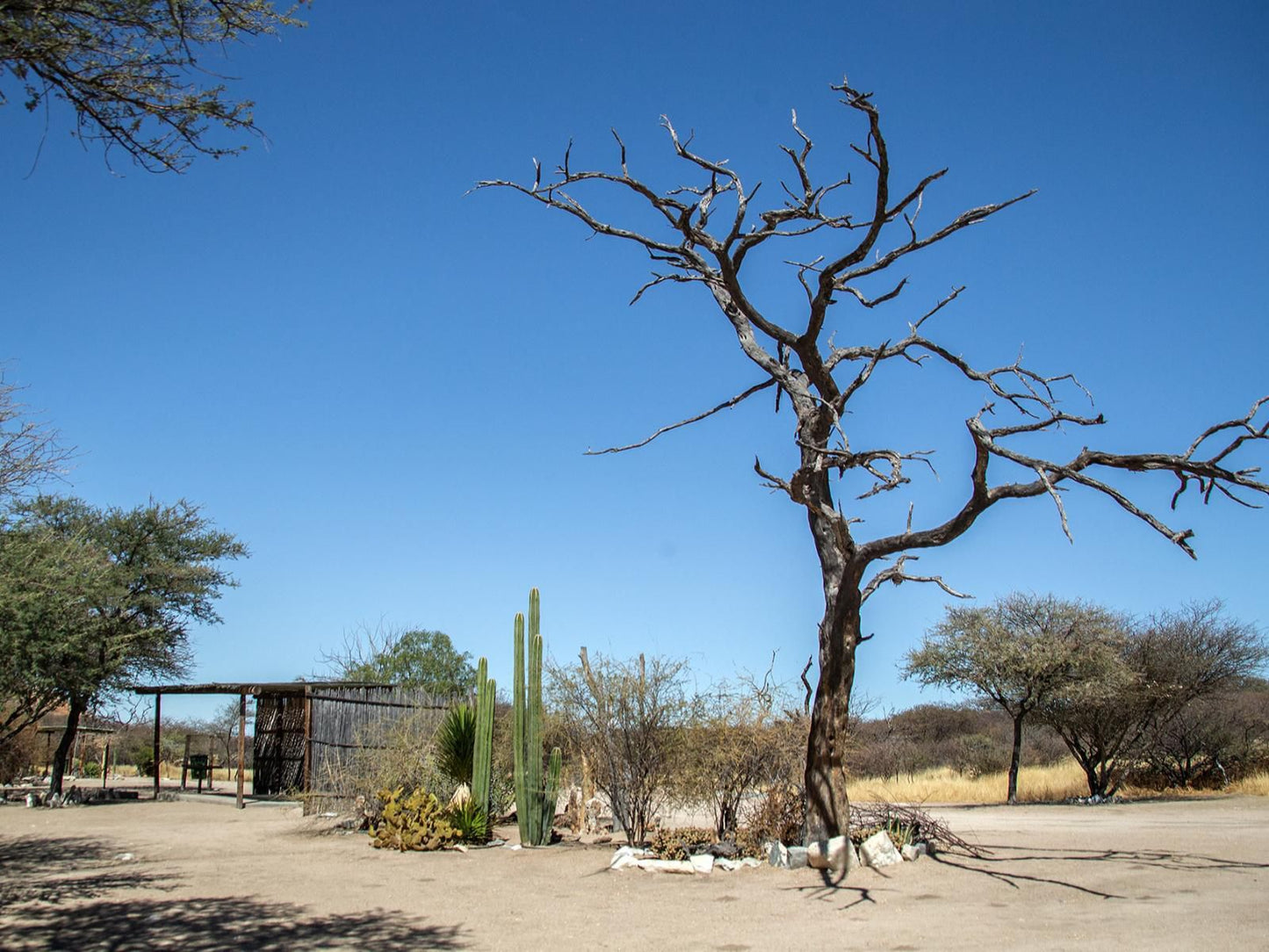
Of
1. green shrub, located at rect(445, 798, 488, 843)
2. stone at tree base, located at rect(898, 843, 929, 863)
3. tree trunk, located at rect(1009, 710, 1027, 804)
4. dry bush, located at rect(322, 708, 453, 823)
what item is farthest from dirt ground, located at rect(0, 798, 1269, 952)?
tree trunk, located at rect(1009, 710, 1027, 804)

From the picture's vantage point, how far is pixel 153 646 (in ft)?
82.3

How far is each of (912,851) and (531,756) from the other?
5.91 metres

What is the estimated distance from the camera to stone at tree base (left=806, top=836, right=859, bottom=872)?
36.2ft

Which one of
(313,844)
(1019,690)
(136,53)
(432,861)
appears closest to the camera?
(136,53)

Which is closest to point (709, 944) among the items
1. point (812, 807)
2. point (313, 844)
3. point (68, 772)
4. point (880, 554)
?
point (812, 807)

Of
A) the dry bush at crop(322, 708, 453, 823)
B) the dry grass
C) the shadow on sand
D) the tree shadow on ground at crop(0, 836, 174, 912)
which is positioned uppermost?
the dry bush at crop(322, 708, 453, 823)

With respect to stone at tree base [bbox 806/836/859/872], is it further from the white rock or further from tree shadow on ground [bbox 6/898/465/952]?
tree shadow on ground [bbox 6/898/465/952]

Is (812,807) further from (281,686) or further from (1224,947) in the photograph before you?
(281,686)

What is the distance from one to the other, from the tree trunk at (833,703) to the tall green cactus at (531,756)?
5014 mm

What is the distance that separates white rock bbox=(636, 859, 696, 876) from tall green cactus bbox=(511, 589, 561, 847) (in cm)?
332

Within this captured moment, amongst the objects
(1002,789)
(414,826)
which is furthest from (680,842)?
(1002,789)

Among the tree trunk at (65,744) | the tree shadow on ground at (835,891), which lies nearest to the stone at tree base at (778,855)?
the tree shadow on ground at (835,891)

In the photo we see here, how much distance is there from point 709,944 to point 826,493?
5.44 meters

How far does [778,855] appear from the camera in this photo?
11.8 metres
